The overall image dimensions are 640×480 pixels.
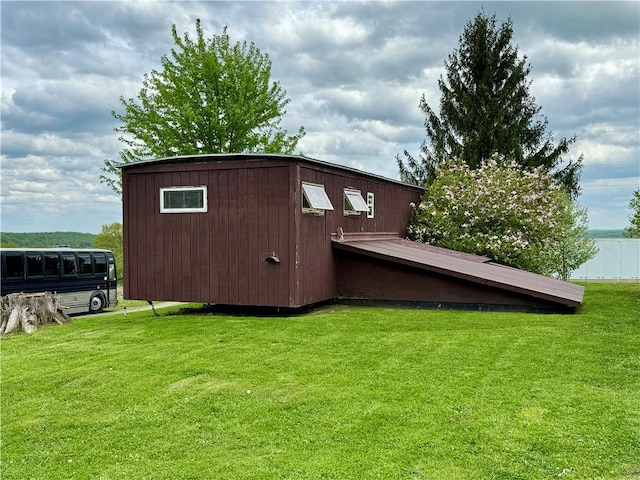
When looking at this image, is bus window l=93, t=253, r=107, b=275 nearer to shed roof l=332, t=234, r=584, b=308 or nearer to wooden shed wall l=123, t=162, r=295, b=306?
wooden shed wall l=123, t=162, r=295, b=306

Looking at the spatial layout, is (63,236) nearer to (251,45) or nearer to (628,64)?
(251,45)

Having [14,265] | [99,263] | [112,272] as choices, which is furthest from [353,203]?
[112,272]

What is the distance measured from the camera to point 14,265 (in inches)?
662

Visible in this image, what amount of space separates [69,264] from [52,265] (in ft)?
2.79

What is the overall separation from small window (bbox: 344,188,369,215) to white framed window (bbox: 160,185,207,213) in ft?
11.1

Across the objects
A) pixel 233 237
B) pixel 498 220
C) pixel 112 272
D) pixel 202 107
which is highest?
pixel 202 107

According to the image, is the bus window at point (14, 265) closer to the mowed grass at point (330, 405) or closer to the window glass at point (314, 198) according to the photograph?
the mowed grass at point (330, 405)

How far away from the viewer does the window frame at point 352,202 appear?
1230 cm

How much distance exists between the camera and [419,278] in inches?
432

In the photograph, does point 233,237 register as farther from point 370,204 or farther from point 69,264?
point 69,264

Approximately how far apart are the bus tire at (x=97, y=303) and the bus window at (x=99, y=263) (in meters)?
0.90

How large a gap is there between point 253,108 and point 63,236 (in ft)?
84.1

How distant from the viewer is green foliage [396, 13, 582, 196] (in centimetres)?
2659

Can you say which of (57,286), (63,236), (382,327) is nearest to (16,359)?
(382,327)
